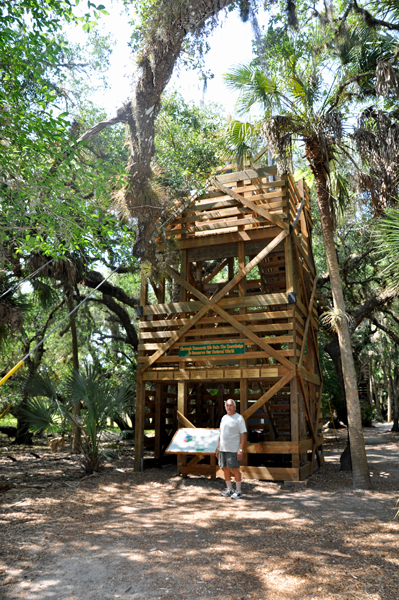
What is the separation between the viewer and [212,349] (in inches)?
388

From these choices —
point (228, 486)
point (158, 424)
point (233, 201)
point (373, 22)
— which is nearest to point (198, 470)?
point (228, 486)

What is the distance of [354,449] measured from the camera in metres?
8.20

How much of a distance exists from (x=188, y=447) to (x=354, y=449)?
3048mm

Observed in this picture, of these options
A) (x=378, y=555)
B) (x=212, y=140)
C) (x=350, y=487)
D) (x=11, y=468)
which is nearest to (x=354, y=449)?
(x=350, y=487)

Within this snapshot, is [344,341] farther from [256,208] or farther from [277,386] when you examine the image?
[256,208]

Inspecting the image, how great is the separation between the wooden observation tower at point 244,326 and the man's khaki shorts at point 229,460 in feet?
4.31

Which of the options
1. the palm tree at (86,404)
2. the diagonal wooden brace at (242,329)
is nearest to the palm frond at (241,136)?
Answer: the diagonal wooden brace at (242,329)

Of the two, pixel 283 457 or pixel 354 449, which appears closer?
pixel 354 449

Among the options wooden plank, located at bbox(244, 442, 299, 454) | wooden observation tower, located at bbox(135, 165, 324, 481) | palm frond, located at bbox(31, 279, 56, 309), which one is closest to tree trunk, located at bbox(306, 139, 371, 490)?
wooden observation tower, located at bbox(135, 165, 324, 481)

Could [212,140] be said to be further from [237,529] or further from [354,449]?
[237,529]

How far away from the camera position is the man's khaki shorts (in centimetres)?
766

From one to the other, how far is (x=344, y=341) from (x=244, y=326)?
82.4 inches

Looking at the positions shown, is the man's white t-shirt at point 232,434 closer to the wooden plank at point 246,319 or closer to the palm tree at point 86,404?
the wooden plank at point 246,319

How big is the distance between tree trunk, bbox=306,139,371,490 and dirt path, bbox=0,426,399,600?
0.49 metres
